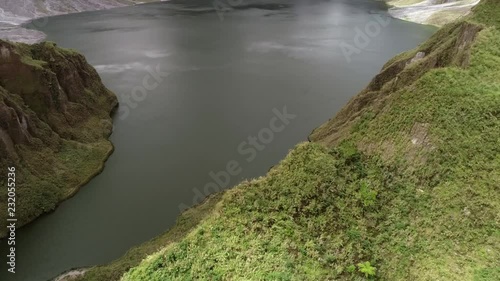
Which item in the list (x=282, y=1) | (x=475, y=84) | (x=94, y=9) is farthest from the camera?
(x=282, y=1)

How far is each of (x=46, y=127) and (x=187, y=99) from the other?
68.0 feet

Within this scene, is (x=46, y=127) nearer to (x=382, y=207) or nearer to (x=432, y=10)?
(x=382, y=207)

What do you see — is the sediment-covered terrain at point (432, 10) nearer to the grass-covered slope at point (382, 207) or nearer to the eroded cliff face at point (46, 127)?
the grass-covered slope at point (382, 207)

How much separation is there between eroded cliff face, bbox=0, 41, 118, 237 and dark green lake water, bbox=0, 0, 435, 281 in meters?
1.81

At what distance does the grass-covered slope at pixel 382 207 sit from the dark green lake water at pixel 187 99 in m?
7.96

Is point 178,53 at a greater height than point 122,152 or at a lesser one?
Result: greater

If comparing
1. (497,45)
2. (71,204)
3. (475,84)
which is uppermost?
(497,45)

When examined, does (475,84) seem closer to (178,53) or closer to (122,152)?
(122,152)

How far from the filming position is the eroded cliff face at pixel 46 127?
1347 inches

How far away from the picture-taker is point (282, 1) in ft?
Result: 494

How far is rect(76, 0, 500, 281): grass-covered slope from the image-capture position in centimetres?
1641

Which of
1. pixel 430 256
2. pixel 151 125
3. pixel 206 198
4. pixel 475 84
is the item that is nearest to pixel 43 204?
pixel 206 198

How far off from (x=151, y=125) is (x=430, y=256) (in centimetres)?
3834

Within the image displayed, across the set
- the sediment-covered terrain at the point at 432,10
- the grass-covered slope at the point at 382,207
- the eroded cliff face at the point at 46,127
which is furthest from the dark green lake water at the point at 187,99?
the grass-covered slope at the point at 382,207
